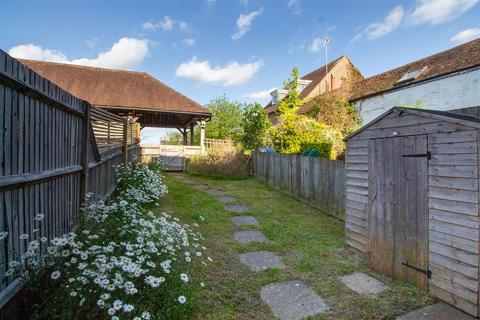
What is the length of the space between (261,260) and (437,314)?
2.09 metres

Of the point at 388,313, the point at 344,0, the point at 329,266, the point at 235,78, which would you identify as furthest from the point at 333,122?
the point at 235,78

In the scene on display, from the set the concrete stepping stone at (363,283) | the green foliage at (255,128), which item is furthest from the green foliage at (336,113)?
the concrete stepping stone at (363,283)

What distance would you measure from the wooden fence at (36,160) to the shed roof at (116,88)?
11.1 m

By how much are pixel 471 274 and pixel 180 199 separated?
6.26 meters

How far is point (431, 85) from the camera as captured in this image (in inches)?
426

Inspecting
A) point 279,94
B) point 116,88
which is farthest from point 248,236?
point 279,94

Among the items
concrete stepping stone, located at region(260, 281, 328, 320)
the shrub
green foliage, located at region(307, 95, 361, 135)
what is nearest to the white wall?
green foliage, located at region(307, 95, 361, 135)

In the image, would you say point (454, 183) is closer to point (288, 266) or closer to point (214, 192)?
point (288, 266)

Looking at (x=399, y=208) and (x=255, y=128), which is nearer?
(x=399, y=208)

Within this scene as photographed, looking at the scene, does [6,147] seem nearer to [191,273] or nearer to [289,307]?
[191,273]

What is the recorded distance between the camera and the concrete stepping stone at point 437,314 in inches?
102

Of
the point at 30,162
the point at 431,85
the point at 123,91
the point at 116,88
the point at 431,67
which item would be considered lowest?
the point at 30,162

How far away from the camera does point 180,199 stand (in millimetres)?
7430

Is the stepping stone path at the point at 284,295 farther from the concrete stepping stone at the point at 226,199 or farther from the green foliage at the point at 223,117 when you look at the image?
the green foliage at the point at 223,117
